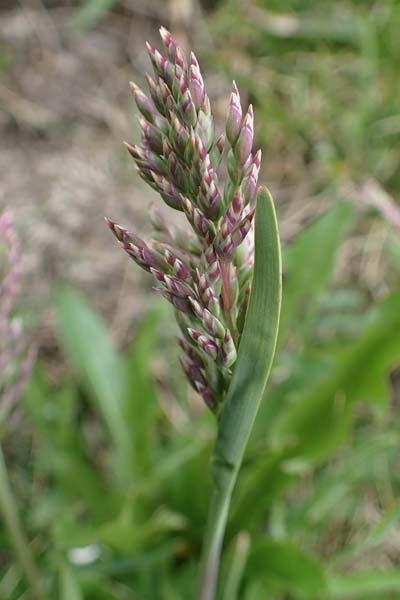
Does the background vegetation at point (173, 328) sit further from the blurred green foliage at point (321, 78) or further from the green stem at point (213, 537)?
the green stem at point (213, 537)

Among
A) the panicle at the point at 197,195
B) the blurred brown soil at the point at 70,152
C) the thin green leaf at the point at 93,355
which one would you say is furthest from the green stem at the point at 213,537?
the blurred brown soil at the point at 70,152

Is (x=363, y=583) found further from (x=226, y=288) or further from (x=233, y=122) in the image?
(x=233, y=122)

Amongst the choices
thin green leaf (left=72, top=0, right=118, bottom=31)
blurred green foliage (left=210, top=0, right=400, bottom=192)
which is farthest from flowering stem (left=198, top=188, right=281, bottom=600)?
thin green leaf (left=72, top=0, right=118, bottom=31)

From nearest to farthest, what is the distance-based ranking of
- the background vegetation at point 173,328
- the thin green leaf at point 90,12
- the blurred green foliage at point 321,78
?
the background vegetation at point 173,328 → the blurred green foliage at point 321,78 → the thin green leaf at point 90,12

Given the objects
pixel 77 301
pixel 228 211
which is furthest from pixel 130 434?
pixel 228 211

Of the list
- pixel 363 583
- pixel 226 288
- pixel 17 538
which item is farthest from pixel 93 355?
pixel 226 288

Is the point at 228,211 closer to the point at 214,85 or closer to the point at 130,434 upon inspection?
the point at 130,434
